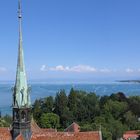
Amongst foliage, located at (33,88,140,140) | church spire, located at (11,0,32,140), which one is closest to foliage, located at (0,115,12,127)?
foliage, located at (33,88,140,140)

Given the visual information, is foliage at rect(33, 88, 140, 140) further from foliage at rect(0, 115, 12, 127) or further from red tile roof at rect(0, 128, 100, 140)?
red tile roof at rect(0, 128, 100, 140)

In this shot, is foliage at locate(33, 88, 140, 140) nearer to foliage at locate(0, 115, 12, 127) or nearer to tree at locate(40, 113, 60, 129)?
tree at locate(40, 113, 60, 129)

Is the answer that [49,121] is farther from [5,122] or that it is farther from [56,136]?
[56,136]

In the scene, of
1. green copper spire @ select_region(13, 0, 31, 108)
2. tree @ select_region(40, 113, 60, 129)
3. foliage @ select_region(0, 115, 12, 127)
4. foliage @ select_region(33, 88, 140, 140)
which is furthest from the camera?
foliage @ select_region(33, 88, 140, 140)

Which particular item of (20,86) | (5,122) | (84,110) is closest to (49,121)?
(5,122)

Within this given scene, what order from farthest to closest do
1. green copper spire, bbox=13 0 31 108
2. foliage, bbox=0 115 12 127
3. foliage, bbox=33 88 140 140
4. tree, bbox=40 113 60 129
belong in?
foliage, bbox=33 88 140 140, tree, bbox=40 113 60 129, foliage, bbox=0 115 12 127, green copper spire, bbox=13 0 31 108

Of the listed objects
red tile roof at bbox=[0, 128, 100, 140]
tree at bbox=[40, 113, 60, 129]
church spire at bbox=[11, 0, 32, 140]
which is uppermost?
church spire at bbox=[11, 0, 32, 140]

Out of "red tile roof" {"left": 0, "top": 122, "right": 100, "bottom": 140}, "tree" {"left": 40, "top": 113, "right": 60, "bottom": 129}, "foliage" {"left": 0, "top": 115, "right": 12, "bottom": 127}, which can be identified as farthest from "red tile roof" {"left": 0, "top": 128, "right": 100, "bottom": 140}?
"tree" {"left": 40, "top": 113, "right": 60, "bottom": 129}

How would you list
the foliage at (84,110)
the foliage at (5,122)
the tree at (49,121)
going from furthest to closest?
the foliage at (84,110)
the tree at (49,121)
the foliage at (5,122)

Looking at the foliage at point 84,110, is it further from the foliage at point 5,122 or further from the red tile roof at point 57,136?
the red tile roof at point 57,136

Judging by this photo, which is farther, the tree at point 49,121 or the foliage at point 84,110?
the foliage at point 84,110

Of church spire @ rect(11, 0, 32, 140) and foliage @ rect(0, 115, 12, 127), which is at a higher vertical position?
church spire @ rect(11, 0, 32, 140)

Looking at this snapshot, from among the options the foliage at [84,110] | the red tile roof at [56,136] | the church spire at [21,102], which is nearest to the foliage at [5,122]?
the foliage at [84,110]

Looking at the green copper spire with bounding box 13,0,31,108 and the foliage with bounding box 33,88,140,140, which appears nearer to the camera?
the green copper spire with bounding box 13,0,31,108
